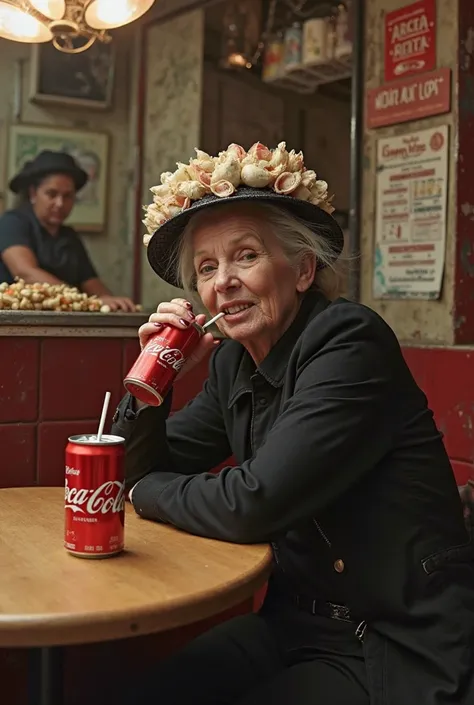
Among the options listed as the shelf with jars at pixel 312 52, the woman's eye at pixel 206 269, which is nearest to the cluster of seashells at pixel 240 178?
the woman's eye at pixel 206 269

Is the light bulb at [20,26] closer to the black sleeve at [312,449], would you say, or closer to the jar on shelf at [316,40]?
the jar on shelf at [316,40]

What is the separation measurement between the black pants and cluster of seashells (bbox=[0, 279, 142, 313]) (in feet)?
3.20

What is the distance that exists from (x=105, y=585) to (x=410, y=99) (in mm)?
2226

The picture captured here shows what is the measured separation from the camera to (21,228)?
420cm

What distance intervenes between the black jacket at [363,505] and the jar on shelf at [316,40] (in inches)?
101

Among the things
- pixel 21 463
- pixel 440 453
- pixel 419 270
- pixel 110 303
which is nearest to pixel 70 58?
pixel 110 303

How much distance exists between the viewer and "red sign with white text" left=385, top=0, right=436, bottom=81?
272 cm

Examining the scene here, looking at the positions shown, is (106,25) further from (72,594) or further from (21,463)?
(72,594)

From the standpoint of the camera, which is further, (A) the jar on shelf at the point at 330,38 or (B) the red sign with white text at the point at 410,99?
(A) the jar on shelf at the point at 330,38

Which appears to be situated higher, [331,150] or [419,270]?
[331,150]

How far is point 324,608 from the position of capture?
1479mm

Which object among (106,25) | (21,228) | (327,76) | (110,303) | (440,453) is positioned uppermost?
(327,76)

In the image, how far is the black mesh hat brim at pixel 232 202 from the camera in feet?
5.07

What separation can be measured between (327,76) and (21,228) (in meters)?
1.78
